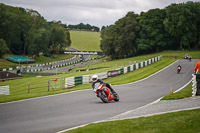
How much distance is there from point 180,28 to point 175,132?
3252 inches

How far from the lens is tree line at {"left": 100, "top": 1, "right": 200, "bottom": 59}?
284 ft

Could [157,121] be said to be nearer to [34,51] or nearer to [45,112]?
[45,112]

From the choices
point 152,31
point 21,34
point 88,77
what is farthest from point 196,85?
point 21,34

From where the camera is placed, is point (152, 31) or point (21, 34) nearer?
point (152, 31)

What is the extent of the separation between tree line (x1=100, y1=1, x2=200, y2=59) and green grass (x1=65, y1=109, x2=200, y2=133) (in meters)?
78.4

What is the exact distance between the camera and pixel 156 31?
294 feet

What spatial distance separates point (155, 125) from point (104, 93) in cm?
685

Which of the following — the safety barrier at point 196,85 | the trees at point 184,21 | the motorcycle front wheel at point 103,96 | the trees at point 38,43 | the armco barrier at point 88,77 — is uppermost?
the trees at point 184,21

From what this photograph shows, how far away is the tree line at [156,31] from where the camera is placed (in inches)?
3408

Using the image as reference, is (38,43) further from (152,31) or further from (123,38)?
(152,31)

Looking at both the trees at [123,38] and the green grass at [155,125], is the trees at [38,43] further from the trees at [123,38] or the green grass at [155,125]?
the green grass at [155,125]

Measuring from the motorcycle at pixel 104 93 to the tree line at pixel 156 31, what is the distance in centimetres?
7255

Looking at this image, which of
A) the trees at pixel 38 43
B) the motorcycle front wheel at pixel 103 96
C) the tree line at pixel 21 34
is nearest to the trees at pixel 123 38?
the trees at pixel 38 43

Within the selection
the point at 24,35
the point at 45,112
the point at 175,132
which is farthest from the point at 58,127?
the point at 24,35
